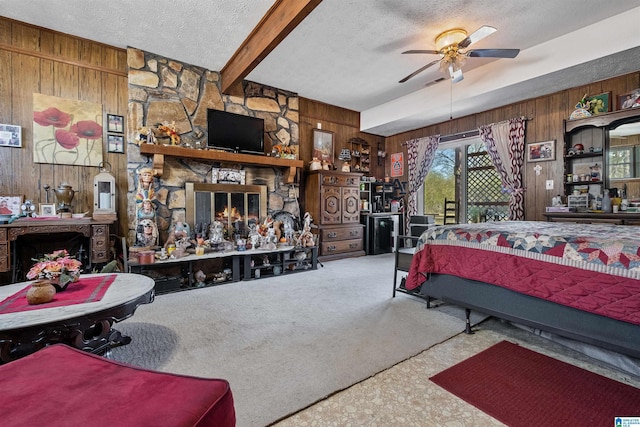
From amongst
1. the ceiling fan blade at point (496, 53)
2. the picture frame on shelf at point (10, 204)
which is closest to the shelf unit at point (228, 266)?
the picture frame on shelf at point (10, 204)

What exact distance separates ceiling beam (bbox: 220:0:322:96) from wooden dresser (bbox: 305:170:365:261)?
203 centimetres

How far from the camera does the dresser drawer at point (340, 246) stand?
507cm

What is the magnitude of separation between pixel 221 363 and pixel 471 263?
1.96 metres

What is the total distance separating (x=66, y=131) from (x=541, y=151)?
250 inches

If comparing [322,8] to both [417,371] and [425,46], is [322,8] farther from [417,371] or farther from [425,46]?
[417,371]

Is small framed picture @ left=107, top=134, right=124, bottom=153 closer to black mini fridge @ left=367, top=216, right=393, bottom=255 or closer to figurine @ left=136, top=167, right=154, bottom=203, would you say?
figurine @ left=136, top=167, right=154, bottom=203

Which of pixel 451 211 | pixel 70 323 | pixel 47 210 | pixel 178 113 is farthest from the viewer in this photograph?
pixel 451 211

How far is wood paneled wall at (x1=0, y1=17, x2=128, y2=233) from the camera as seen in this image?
10.2ft

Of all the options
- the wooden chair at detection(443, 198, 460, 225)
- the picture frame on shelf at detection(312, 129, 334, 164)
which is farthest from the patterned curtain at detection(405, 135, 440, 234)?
the picture frame on shelf at detection(312, 129, 334, 164)

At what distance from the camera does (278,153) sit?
475cm

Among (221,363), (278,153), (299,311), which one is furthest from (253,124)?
(221,363)

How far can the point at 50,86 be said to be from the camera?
3.29 m

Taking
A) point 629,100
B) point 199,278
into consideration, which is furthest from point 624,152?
point 199,278

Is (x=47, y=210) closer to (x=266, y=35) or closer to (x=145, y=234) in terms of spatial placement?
(x=145, y=234)
